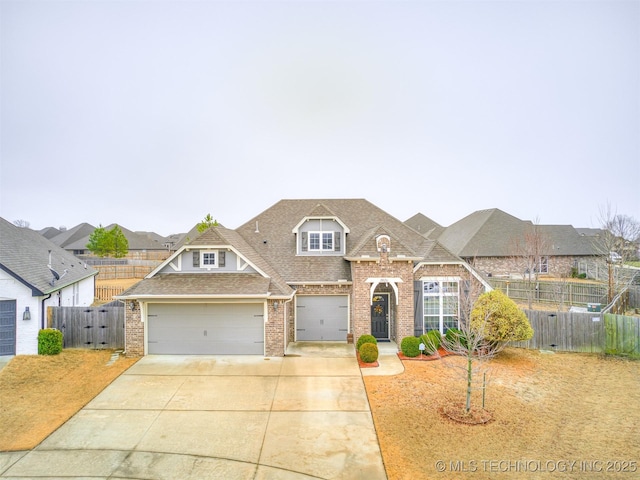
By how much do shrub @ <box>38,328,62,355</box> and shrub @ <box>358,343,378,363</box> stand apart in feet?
40.7

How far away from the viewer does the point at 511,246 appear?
32.5 m

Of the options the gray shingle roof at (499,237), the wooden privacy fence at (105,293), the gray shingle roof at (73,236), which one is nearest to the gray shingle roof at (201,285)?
the wooden privacy fence at (105,293)

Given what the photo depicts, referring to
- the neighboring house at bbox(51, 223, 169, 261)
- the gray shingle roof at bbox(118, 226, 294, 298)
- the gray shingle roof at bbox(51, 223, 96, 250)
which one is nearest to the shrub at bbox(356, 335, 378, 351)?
the gray shingle roof at bbox(118, 226, 294, 298)

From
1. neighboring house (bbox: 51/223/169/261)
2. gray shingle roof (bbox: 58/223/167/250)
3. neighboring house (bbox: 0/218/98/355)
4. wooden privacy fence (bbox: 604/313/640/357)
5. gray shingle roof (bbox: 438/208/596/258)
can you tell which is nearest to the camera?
neighboring house (bbox: 0/218/98/355)

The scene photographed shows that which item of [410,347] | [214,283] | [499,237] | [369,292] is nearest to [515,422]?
[410,347]

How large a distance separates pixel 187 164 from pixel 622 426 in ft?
127

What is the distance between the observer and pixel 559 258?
1385 inches

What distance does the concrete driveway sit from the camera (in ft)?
23.3

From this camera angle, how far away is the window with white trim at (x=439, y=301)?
16.2 meters

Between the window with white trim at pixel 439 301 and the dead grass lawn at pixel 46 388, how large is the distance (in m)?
13.0

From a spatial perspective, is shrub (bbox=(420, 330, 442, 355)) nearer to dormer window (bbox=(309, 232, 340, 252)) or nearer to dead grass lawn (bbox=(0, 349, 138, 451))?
dormer window (bbox=(309, 232, 340, 252))

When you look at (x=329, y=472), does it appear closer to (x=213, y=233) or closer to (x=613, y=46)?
(x=213, y=233)

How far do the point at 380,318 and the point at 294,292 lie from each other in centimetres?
453

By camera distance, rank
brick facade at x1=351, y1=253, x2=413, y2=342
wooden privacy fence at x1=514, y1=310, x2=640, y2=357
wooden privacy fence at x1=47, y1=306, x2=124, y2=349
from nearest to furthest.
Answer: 1. wooden privacy fence at x1=514, y1=310, x2=640, y2=357
2. wooden privacy fence at x1=47, y1=306, x2=124, y2=349
3. brick facade at x1=351, y1=253, x2=413, y2=342
